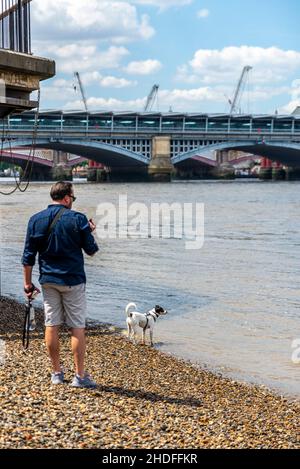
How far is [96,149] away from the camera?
83812 mm

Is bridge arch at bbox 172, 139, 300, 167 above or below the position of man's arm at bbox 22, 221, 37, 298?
above

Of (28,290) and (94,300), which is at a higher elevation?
(28,290)

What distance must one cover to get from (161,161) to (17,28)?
7608 centimetres

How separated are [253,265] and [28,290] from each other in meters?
14.7

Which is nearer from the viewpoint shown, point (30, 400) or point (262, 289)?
point (30, 400)

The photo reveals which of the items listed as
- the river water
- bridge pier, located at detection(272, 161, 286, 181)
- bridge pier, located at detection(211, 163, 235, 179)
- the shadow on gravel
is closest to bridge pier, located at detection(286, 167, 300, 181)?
bridge pier, located at detection(272, 161, 286, 181)

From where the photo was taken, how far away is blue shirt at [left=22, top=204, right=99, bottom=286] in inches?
248

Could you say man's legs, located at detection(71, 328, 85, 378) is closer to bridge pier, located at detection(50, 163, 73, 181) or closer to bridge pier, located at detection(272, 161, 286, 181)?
bridge pier, located at detection(50, 163, 73, 181)

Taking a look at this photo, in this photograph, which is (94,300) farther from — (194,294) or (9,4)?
(9,4)

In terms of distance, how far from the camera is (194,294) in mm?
15477

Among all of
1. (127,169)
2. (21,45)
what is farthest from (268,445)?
(127,169)

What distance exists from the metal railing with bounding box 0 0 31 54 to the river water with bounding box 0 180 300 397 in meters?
4.12

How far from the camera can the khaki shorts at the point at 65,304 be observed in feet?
21.1
